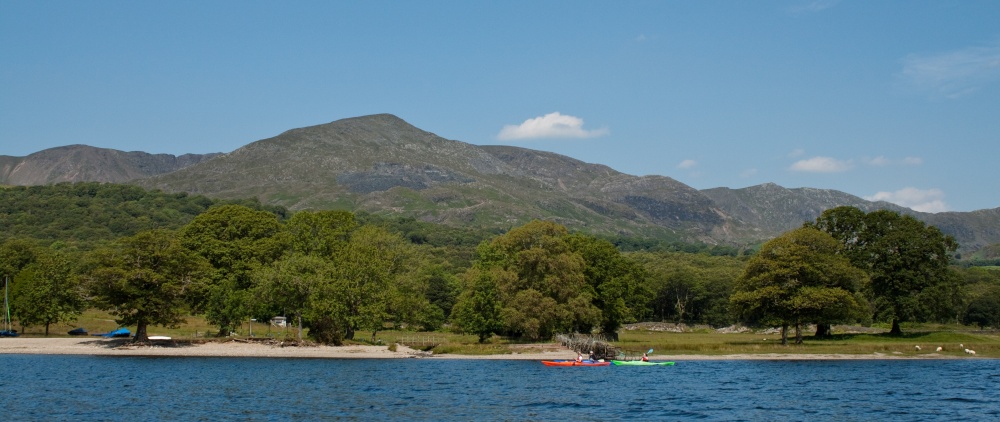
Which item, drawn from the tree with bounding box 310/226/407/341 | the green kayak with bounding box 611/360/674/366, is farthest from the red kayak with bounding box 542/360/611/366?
the tree with bounding box 310/226/407/341

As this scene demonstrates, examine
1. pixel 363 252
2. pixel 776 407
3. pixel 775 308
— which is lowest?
pixel 776 407

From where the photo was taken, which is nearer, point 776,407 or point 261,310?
point 776,407

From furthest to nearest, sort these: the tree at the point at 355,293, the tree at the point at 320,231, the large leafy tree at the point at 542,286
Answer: the tree at the point at 320,231 < the large leafy tree at the point at 542,286 < the tree at the point at 355,293

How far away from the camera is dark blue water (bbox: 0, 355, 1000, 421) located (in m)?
44.7

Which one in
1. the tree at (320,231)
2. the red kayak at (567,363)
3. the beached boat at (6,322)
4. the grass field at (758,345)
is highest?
the tree at (320,231)

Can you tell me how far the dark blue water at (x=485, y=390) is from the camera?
4469 cm

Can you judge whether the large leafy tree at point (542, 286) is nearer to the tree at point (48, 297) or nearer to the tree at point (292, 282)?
the tree at point (292, 282)

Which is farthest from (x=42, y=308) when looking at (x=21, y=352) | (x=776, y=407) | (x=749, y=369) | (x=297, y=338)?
(x=776, y=407)

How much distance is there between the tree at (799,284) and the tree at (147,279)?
2302 inches

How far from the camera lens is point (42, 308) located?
97438 millimetres

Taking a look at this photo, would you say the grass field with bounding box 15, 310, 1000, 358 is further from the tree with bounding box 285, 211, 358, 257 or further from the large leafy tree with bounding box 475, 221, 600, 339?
the tree with bounding box 285, 211, 358, 257

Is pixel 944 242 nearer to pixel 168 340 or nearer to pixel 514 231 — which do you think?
pixel 514 231

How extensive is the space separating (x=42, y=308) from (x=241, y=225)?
25.1 m

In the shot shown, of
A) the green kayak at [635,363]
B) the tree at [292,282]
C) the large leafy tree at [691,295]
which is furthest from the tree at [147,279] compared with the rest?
the large leafy tree at [691,295]
